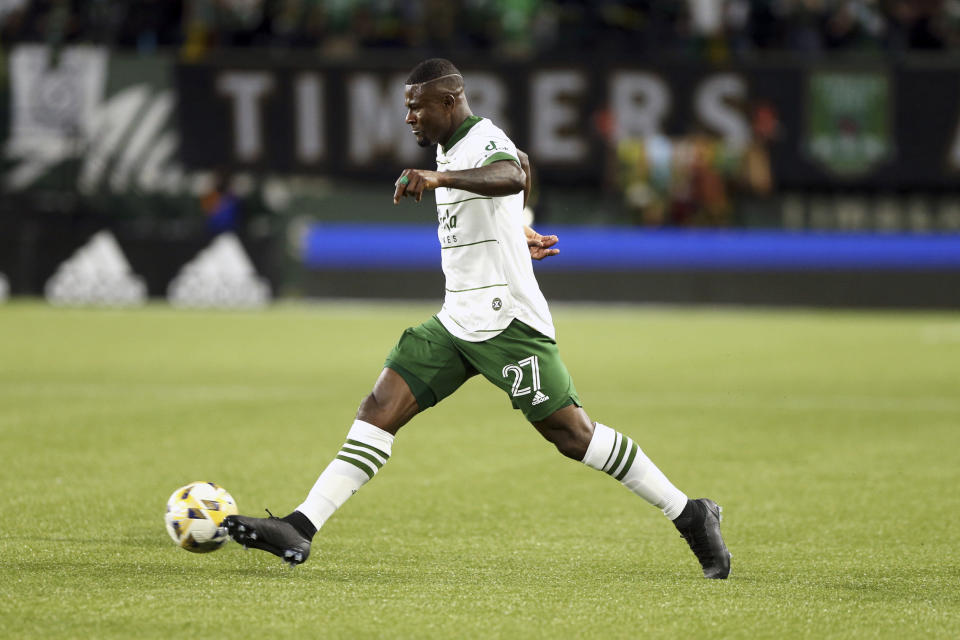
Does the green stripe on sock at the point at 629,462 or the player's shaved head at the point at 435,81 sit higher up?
the player's shaved head at the point at 435,81

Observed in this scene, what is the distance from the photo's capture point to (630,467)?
604 centimetres

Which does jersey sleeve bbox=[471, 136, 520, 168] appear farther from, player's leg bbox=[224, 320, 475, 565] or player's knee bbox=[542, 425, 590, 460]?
player's knee bbox=[542, 425, 590, 460]

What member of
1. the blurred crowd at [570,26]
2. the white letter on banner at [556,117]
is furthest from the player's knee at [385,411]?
the blurred crowd at [570,26]

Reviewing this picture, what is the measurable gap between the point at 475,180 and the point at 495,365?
780mm

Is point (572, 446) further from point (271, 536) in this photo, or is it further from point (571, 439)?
point (271, 536)

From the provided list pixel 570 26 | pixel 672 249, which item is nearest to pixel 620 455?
pixel 672 249

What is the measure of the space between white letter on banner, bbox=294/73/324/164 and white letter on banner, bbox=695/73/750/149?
5.78 metres

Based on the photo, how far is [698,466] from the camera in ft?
29.9

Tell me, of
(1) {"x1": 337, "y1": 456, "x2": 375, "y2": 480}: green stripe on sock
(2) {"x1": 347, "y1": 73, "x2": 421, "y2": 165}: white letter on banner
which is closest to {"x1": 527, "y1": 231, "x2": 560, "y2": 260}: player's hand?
(1) {"x1": 337, "y1": 456, "x2": 375, "y2": 480}: green stripe on sock

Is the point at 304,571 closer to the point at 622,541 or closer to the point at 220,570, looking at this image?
the point at 220,570

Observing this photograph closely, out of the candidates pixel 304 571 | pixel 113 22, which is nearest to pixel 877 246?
pixel 113 22

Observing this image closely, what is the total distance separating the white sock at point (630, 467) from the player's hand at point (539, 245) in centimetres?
83

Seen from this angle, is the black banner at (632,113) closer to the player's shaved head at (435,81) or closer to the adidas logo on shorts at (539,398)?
the player's shaved head at (435,81)

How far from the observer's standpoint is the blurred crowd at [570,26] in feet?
76.2
